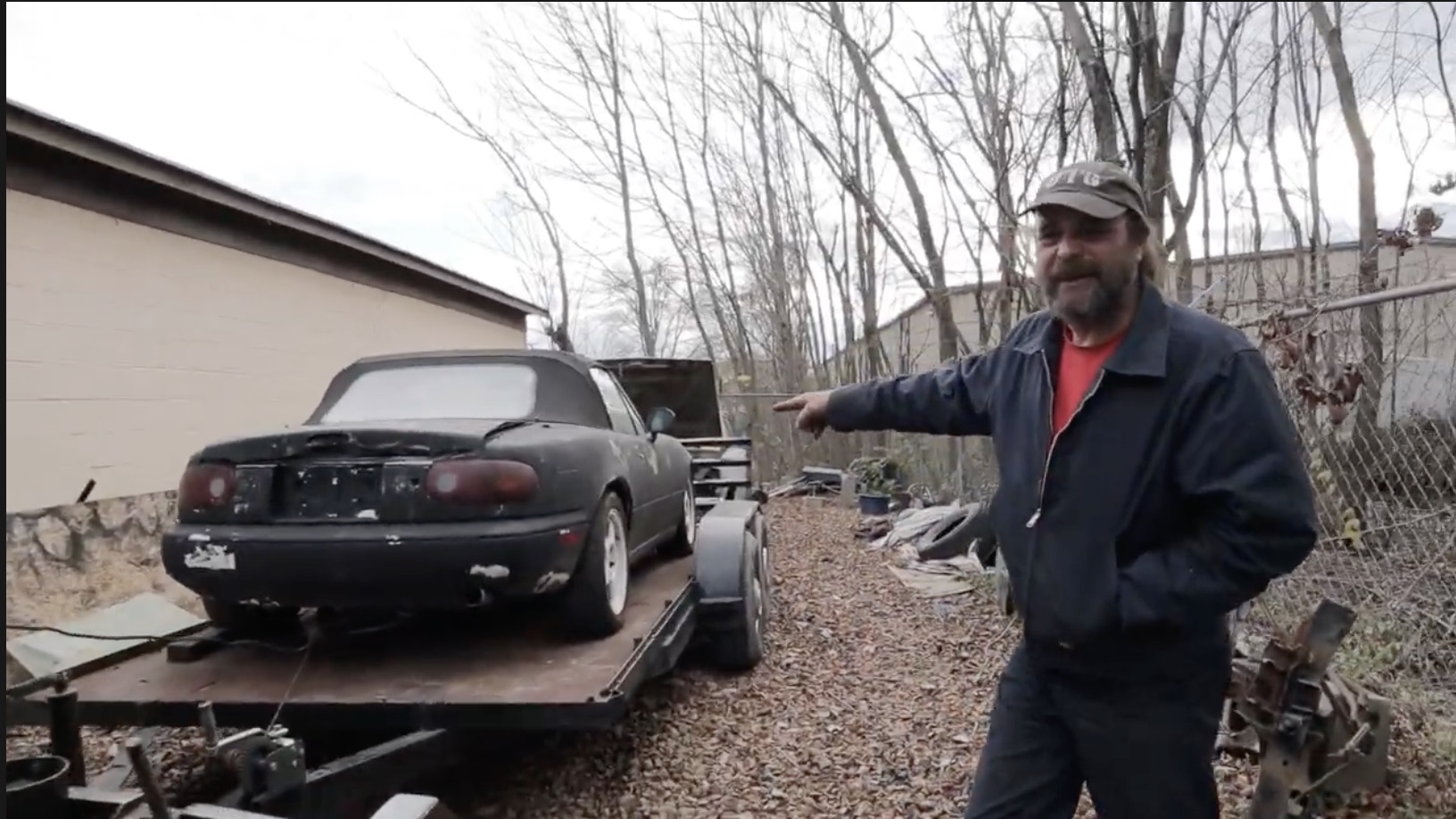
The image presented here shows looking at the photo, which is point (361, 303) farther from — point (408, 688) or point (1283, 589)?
point (1283, 589)

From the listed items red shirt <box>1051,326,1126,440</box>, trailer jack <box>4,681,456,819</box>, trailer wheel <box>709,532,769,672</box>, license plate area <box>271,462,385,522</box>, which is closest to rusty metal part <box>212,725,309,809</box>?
trailer jack <box>4,681,456,819</box>

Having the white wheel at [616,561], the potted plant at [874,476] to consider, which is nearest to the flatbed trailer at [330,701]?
the white wheel at [616,561]

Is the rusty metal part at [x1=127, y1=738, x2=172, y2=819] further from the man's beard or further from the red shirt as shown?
the man's beard

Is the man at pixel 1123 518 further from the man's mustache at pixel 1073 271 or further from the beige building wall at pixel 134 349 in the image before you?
the beige building wall at pixel 134 349

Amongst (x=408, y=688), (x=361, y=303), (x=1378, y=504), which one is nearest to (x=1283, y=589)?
(x=1378, y=504)

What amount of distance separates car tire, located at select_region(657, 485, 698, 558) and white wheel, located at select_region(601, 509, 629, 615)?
4.98ft

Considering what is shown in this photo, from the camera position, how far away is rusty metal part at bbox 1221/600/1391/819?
2.58m

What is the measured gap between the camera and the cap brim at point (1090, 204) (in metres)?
2.07

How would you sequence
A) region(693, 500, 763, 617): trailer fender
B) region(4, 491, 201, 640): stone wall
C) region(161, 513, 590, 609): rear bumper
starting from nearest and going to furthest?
region(161, 513, 590, 609): rear bumper
region(693, 500, 763, 617): trailer fender
region(4, 491, 201, 640): stone wall

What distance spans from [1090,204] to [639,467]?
276 cm

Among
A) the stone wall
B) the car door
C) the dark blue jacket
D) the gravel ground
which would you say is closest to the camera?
the dark blue jacket

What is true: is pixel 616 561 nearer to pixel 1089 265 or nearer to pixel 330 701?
pixel 330 701

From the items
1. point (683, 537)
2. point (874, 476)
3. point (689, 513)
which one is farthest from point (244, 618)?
point (874, 476)

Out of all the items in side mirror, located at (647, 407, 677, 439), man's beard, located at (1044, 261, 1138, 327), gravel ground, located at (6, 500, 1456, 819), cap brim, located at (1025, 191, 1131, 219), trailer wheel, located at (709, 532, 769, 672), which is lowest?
gravel ground, located at (6, 500, 1456, 819)
